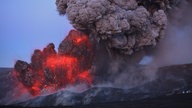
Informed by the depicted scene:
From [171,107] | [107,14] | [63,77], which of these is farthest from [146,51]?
[171,107]

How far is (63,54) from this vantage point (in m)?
32.0

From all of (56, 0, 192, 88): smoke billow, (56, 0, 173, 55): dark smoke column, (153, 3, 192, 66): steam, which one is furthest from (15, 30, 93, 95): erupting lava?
(153, 3, 192, 66): steam

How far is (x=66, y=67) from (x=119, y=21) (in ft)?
23.2

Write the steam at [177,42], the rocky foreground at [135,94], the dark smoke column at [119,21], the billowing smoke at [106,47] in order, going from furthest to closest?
the steam at [177,42]
the billowing smoke at [106,47]
the dark smoke column at [119,21]
the rocky foreground at [135,94]

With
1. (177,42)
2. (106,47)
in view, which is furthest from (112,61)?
(177,42)

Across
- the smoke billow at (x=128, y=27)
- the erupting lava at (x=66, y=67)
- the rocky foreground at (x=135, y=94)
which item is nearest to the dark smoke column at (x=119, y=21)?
the smoke billow at (x=128, y=27)

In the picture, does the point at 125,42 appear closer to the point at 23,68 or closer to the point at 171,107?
the point at 171,107

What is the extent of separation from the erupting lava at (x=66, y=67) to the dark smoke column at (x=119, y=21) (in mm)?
2416

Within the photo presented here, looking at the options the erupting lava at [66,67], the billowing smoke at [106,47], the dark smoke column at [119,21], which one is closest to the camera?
the dark smoke column at [119,21]

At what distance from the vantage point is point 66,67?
107ft

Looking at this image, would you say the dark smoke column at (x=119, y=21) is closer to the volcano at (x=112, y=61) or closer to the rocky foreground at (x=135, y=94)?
the volcano at (x=112, y=61)

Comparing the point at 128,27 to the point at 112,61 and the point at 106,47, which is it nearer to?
the point at 106,47

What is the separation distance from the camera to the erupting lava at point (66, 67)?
3183 cm

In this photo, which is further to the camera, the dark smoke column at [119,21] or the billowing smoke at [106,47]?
the billowing smoke at [106,47]
